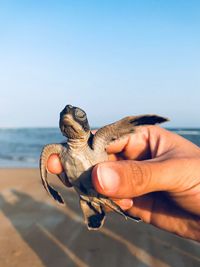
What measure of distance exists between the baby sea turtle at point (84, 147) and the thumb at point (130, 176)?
486 millimetres

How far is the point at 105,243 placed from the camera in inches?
174

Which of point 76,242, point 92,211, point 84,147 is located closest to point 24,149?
point 76,242

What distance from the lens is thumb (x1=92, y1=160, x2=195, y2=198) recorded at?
7.66ft

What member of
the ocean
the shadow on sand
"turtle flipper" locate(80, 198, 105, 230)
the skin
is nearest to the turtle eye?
the skin

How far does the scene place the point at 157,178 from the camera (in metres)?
2.48

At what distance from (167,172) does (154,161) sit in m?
0.16

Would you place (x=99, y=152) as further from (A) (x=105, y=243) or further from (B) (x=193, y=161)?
(A) (x=105, y=243)

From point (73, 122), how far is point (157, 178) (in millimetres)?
802

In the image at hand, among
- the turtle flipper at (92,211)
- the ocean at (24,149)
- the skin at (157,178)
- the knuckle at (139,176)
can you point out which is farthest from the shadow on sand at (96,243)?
the ocean at (24,149)

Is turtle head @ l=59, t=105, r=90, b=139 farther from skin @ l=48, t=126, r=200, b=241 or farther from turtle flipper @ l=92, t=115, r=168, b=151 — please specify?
skin @ l=48, t=126, r=200, b=241

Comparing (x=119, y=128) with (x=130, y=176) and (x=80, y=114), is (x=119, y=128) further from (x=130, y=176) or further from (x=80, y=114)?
(x=130, y=176)

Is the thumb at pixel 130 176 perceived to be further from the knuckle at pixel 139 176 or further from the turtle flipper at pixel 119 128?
the turtle flipper at pixel 119 128

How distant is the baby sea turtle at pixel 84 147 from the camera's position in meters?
2.77

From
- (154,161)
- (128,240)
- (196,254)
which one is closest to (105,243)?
(128,240)
